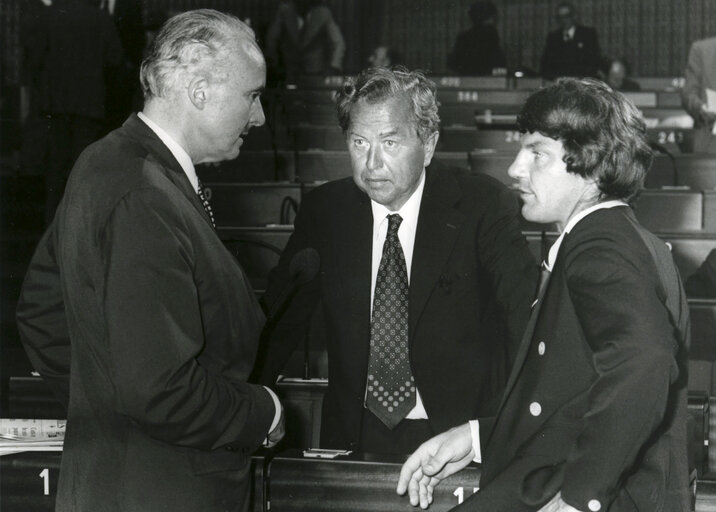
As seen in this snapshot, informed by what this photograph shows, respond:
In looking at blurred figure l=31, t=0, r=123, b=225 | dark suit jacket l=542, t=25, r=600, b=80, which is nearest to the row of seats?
blurred figure l=31, t=0, r=123, b=225

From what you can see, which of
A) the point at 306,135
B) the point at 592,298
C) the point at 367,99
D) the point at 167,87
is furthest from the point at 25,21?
the point at 592,298

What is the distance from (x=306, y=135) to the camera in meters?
7.44

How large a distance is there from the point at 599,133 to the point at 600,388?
0.41 meters

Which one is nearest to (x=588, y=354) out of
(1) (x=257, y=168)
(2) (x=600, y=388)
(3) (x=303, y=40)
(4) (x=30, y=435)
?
(2) (x=600, y=388)

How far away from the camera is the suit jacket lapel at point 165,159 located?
1.41 metres

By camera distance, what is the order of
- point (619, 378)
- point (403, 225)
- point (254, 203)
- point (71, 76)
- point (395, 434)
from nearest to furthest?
point (619, 378), point (395, 434), point (403, 225), point (71, 76), point (254, 203)

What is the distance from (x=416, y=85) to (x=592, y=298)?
93cm

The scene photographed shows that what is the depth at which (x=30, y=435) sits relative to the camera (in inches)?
69.7

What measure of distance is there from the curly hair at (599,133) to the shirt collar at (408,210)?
684mm

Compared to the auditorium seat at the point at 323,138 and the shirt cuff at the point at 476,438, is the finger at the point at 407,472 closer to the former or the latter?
the shirt cuff at the point at 476,438

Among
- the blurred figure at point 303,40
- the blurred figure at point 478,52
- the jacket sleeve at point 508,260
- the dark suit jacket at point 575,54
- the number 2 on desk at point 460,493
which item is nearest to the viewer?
the number 2 on desk at point 460,493

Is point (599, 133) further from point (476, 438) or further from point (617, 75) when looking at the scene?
point (617, 75)

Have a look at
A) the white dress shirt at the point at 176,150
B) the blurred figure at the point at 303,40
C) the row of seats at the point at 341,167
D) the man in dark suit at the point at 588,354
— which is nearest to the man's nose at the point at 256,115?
the white dress shirt at the point at 176,150

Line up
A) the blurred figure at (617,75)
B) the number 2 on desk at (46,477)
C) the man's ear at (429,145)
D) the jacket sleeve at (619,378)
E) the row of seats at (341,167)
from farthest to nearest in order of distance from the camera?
the blurred figure at (617,75), the row of seats at (341,167), the man's ear at (429,145), the number 2 on desk at (46,477), the jacket sleeve at (619,378)
